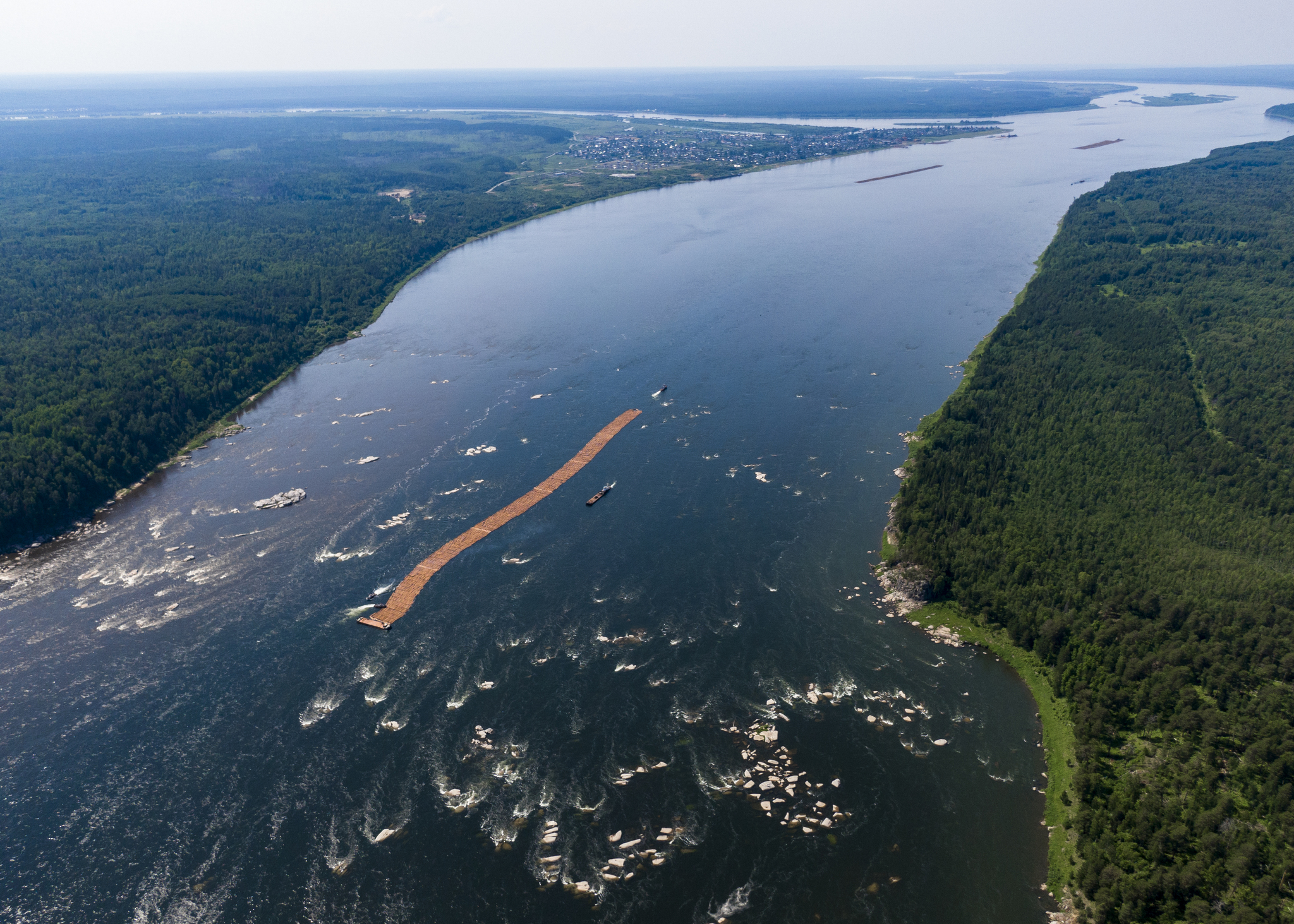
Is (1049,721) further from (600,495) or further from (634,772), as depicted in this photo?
(600,495)

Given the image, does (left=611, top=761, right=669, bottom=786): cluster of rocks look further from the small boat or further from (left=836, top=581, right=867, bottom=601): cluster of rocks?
the small boat

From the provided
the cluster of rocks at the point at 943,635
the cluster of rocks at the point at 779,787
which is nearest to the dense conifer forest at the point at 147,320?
the cluster of rocks at the point at 779,787

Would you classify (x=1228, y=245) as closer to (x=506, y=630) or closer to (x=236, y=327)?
(x=506, y=630)

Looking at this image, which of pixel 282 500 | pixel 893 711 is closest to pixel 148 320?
pixel 282 500

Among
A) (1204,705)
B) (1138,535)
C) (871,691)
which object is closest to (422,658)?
(871,691)

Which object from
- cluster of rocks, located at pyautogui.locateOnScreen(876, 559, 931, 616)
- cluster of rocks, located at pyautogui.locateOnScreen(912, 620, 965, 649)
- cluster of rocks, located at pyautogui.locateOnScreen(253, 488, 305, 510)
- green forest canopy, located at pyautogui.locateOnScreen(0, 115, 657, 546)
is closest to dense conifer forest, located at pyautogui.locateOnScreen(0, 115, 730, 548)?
green forest canopy, located at pyautogui.locateOnScreen(0, 115, 657, 546)

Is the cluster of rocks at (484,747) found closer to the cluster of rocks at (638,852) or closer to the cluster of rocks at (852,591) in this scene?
the cluster of rocks at (638,852)
